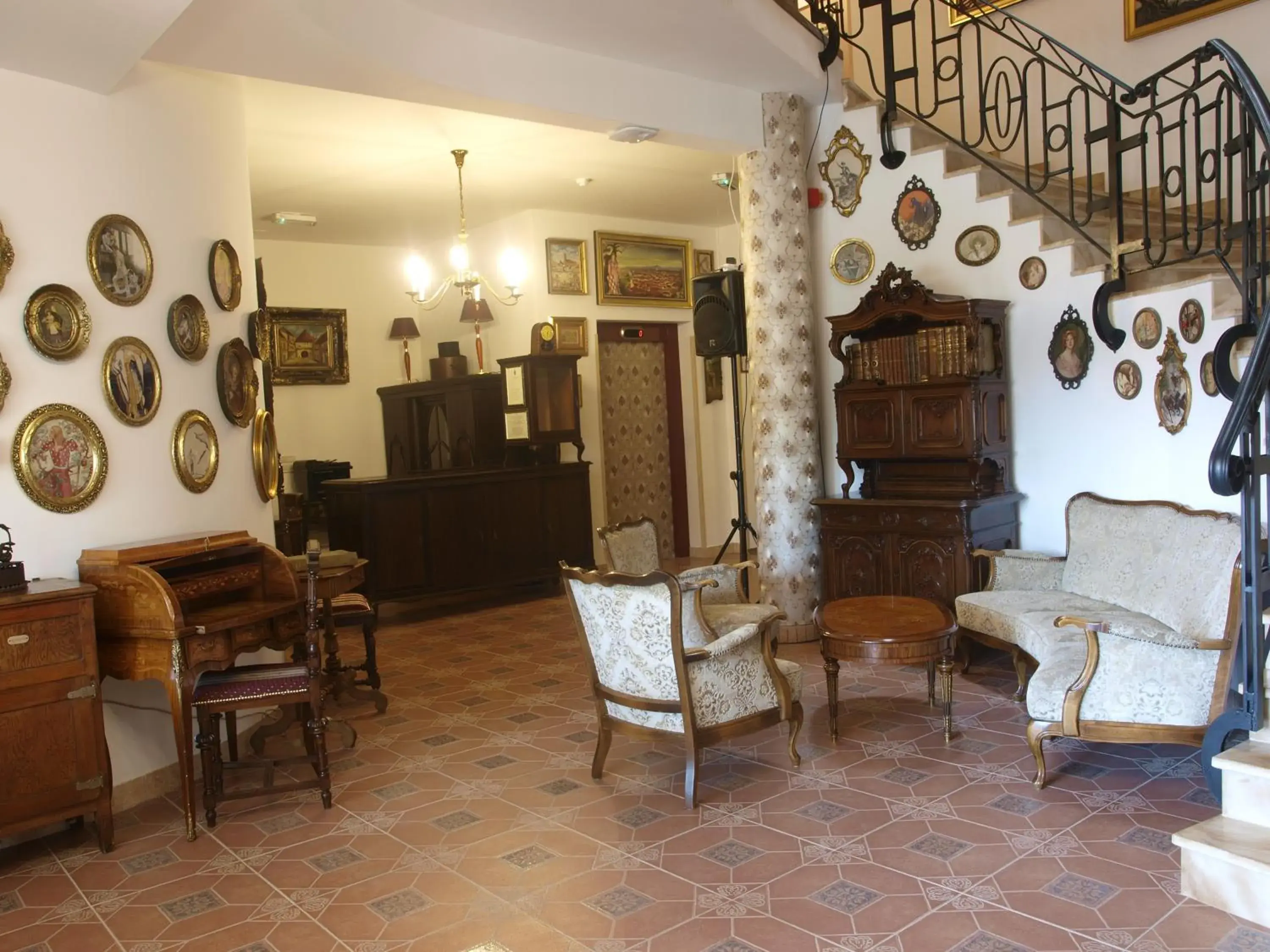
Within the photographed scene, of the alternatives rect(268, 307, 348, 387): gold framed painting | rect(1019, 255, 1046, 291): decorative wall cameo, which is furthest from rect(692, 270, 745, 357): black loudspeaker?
rect(268, 307, 348, 387): gold framed painting

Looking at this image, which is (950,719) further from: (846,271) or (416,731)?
(846,271)

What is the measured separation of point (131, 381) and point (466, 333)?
215 inches

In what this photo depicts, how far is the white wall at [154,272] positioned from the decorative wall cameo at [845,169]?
345cm

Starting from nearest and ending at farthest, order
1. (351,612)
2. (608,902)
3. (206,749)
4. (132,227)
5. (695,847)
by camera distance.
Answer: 1. (608,902)
2. (695,847)
3. (206,749)
4. (132,227)
5. (351,612)

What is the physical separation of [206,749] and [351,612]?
1.67 metres

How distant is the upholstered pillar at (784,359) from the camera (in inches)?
239

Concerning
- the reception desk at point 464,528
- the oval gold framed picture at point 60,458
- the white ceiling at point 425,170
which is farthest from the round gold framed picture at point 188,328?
the reception desk at point 464,528

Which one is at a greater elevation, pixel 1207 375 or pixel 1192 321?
pixel 1192 321

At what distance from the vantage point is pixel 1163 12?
6.41 metres

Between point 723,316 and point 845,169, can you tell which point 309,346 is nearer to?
point 723,316

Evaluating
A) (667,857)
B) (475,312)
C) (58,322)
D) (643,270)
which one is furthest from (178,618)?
(643,270)

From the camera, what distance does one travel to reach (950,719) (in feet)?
A: 13.9

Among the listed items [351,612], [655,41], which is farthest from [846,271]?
[351,612]

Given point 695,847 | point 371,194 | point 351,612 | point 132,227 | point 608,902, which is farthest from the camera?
point 371,194
